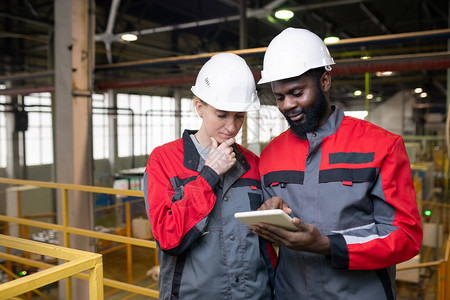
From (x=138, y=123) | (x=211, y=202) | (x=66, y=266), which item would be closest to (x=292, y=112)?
(x=211, y=202)

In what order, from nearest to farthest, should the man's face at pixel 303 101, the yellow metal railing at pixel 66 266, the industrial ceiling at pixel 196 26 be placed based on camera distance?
the yellow metal railing at pixel 66 266 → the man's face at pixel 303 101 → the industrial ceiling at pixel 196 26

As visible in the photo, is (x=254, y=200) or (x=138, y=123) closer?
(x=254, y=200)

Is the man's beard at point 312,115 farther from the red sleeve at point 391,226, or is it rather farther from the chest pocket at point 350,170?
the red sleeve at point 391,226

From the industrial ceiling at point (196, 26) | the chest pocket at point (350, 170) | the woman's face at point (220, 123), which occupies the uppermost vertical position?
the industrial ceiling at point (196, 26)

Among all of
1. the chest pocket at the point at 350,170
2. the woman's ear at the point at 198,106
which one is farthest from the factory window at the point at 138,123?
the chest pocket at the point at 350,170

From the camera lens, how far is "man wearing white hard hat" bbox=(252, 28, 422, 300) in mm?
1584

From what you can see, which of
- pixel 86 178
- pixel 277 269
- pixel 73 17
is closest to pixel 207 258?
pixel 277 269

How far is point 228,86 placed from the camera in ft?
6.06

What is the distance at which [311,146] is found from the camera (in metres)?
1.77

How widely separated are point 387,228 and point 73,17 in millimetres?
4276

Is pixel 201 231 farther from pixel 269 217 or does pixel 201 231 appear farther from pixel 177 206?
pixel 269 217

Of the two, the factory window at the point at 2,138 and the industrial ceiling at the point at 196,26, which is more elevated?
the industrial ceiling at the point at 196,26

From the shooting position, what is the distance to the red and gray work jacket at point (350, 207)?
1.59 meters

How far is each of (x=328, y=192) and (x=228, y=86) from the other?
689 millimetres
